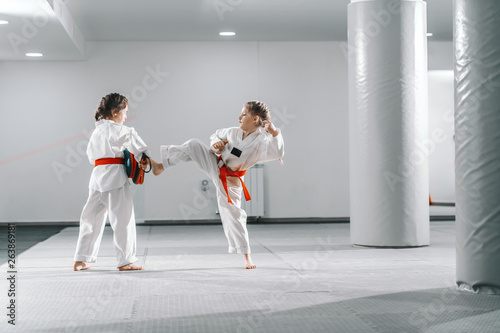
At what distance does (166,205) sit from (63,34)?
3.43m

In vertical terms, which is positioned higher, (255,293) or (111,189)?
(111,189)

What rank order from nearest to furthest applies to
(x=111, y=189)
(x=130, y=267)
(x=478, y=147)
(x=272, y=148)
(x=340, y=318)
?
(x=340, y=318) → (x=478, y=147) → (x=111, y=189) → (x=130, y=267) → (x=272, y=148)

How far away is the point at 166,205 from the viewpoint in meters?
10.9

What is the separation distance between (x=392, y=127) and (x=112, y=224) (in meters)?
3.10

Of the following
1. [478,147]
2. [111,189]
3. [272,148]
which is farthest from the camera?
[272,148]

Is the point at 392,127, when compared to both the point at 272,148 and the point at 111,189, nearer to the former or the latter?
the point at 272,148

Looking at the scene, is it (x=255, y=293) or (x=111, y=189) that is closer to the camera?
(x=255, y=293)

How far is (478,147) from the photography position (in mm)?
4043

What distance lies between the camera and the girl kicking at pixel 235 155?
5238 mm

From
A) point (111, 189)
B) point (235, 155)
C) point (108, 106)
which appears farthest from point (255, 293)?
point (108, 106)

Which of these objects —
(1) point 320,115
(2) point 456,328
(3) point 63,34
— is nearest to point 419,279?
(2) point 456,328

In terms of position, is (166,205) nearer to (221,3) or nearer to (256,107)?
(221,3)

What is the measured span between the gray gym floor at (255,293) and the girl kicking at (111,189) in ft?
0.57

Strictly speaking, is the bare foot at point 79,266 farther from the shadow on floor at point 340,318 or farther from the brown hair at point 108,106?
the shadow on floor at point 340,318
